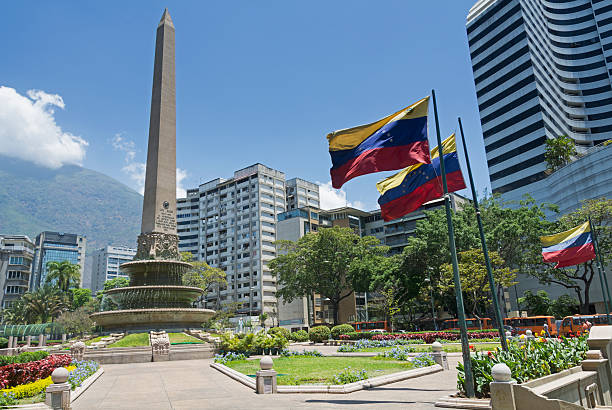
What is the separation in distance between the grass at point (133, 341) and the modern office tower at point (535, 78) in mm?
64039

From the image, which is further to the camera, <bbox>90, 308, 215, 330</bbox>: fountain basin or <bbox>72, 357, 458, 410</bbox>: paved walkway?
<bbox>90, 308, 215, 330</bbox>: fountain basin

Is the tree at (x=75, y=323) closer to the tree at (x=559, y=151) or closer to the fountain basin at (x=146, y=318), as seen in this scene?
the fountain basin at (x=146, y=318)

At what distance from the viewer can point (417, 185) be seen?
14.2 meters

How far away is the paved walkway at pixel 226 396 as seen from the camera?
10.7m

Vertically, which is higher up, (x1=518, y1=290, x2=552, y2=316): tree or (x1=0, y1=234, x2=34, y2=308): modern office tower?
(x1=0, y1=234, x2=34, y2=308): modern office tower

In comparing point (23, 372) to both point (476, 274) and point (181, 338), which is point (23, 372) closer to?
point (181, 338)

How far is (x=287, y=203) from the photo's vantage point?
360 feet

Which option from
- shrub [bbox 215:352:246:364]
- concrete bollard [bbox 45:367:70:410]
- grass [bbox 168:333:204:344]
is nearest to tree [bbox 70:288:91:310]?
grass [bbox 168:333:204:344]

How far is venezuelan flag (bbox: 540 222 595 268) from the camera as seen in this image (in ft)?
74.3

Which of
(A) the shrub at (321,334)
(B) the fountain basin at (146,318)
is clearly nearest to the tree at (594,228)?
(A) the shrub at (321,334)

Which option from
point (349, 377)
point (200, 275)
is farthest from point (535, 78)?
point (349, 377)

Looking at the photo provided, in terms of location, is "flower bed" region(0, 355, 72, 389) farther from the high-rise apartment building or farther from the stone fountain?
the high-rise apartment building

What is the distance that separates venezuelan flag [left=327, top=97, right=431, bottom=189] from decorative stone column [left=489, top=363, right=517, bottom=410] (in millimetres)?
6533

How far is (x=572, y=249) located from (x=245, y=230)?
83.8 m
